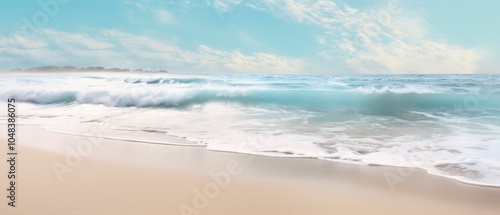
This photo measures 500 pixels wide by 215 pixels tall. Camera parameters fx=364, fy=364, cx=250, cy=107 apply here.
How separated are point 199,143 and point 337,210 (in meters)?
2.98

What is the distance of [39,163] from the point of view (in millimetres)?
4215

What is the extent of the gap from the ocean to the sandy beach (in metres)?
0.52

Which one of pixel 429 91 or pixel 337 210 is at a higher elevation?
pixel 429 91

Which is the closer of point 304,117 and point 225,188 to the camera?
point 225,188

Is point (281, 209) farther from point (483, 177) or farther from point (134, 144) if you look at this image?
point (134, 144)

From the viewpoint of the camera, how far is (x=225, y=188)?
3391 millimetres

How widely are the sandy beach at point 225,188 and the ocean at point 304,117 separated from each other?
1.72 feet

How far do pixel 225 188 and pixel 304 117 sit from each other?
6614mm

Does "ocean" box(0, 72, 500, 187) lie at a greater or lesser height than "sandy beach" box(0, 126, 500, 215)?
greater

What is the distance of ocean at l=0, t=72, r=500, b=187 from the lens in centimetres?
500

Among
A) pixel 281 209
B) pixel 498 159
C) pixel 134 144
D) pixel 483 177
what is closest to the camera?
pixel 281 209

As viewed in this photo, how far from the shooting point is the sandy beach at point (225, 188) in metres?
2.93

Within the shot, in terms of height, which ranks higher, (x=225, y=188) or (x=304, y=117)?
(x=304, y=117)

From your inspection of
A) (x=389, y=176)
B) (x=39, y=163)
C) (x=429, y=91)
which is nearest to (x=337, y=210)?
(x=389, y=176)
